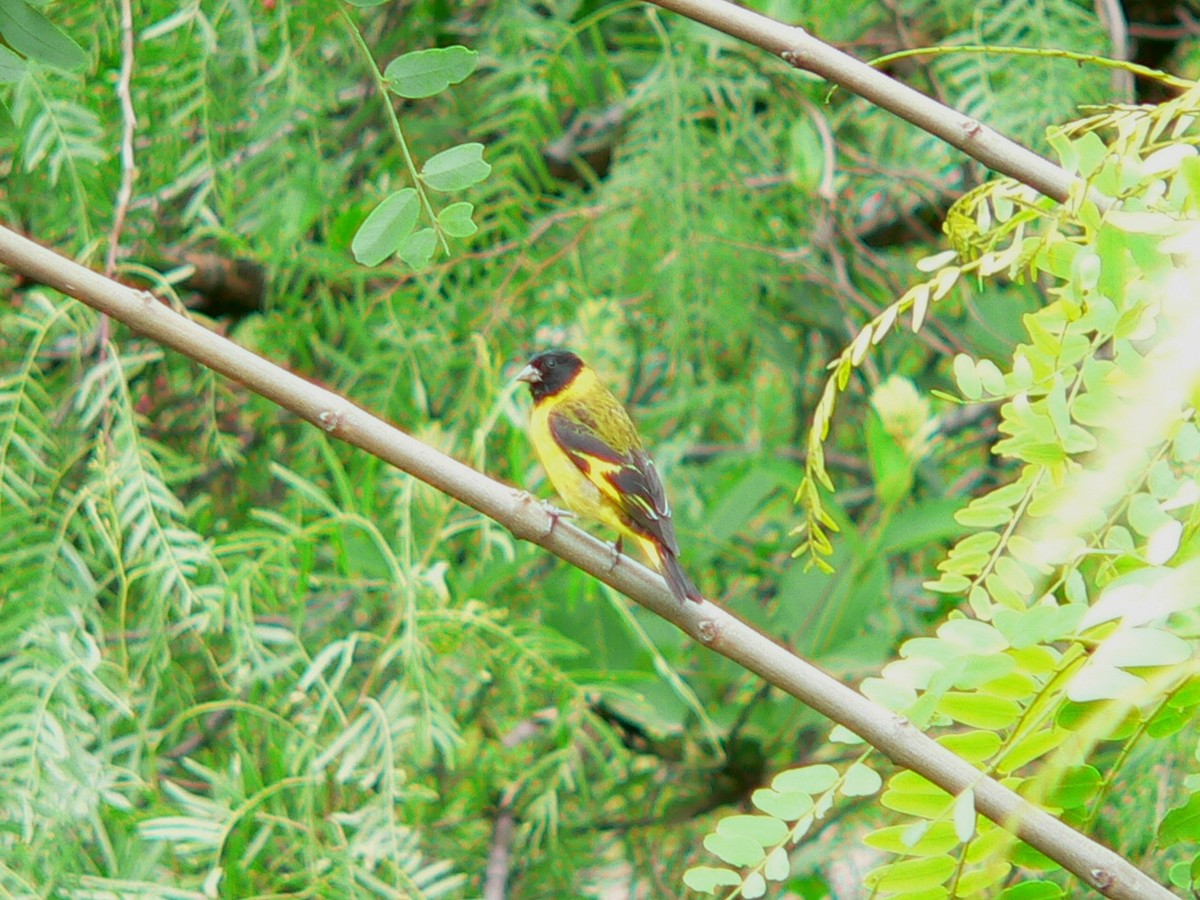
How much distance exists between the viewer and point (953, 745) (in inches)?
32.5

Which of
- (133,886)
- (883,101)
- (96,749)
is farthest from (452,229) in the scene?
(96,749)

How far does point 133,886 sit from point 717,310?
1.31 m

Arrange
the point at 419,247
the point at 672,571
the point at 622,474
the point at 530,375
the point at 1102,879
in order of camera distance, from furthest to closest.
→ the point at 530,375, the point at 622,474, the point at 672,571, the point at 419,247, the point at 1102,879

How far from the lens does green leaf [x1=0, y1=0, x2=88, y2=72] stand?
104cm

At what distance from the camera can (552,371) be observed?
2.34 m

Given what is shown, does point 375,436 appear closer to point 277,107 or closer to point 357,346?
point 277,107

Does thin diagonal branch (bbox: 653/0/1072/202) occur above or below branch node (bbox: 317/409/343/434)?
above

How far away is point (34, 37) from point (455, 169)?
12.8 inches

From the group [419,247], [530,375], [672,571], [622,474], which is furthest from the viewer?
[530,375]

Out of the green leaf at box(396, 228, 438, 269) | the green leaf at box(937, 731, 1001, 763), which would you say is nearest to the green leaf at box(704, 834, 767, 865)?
the green leaf at box(937, 731, 1001, 763)

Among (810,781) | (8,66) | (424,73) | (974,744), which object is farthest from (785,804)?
(8,66)

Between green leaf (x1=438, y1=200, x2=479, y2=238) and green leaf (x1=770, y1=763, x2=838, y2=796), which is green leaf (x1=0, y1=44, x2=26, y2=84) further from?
green leaf (x1=770, y1=763, x2=838, y2=796)

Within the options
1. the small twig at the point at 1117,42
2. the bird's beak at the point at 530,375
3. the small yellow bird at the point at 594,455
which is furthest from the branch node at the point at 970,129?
the bird's beak at the point at 530,375

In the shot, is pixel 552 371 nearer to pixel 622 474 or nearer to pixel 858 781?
pixel 622 474
